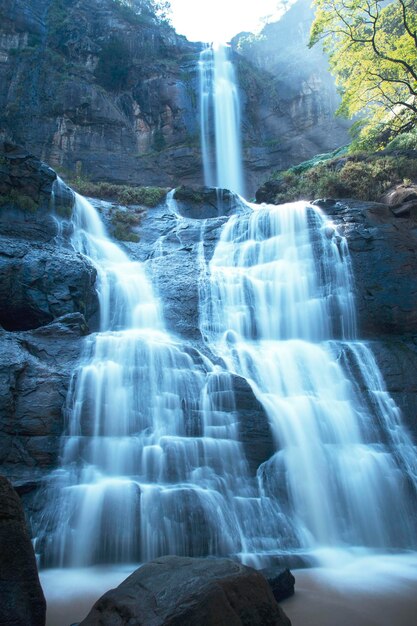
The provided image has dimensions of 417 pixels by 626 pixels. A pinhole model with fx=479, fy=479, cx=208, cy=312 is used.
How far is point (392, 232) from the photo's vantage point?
48.2 ft

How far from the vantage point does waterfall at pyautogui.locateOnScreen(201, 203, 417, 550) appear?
28.6 ft

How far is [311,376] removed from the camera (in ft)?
39.0

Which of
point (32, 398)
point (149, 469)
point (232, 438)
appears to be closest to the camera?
point (149, 469)

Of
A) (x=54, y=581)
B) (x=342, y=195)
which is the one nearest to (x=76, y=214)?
(x=342, y=195)

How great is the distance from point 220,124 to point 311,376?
24.8 meters

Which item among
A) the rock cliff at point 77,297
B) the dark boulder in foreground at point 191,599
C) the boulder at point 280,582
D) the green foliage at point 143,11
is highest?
the green foliage at point 143,11

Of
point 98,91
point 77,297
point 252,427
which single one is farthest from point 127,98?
point 252,427

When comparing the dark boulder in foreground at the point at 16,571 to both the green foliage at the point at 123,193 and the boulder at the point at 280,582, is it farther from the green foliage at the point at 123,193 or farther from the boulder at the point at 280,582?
the green foliage at the point at 123,193

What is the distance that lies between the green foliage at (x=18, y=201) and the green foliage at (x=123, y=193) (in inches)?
Result: 248

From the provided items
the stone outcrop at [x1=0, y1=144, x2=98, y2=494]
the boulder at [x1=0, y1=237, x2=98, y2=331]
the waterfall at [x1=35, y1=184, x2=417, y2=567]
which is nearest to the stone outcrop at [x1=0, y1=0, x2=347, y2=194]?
the stone outcrop at [x1=0, y1=144, x2=98, y2=494]

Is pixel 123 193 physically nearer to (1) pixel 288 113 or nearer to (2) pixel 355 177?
(2) pixel 355 177

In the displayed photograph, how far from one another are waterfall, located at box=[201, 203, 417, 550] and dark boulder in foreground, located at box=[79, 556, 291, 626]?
14.3 ft

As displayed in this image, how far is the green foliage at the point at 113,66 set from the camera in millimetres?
31500

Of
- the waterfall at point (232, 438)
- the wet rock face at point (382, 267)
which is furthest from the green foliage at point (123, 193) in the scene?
the wet rock face at point (382, 267)
